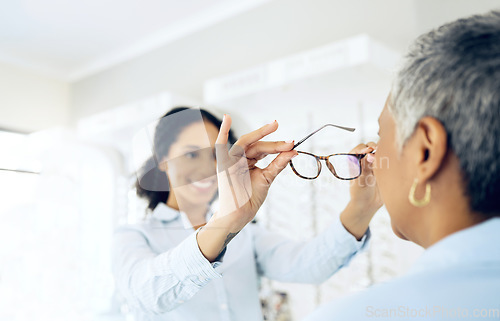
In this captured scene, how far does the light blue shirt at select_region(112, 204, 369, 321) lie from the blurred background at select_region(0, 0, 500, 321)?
0.26ft

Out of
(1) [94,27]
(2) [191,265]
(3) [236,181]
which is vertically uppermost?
(1) [94,27]

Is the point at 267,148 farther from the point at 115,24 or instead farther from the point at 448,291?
the point at 115,24

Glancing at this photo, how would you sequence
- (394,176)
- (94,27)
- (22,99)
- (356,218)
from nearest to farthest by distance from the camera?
(394,176) → (356,218) → (22,99) → (94,27)

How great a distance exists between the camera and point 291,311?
187cm

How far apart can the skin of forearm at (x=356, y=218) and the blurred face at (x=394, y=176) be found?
28 cm

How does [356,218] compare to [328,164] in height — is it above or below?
below

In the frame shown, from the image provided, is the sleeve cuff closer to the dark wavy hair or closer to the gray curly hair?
the dark wavy hair

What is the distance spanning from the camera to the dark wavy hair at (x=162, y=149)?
0.69 meters

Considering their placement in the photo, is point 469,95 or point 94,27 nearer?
point 469,95

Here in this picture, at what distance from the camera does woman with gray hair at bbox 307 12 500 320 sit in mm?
440

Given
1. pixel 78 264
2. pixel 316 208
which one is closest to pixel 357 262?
pixel 316 208

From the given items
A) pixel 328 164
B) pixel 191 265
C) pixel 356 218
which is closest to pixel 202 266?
pixel 191 265

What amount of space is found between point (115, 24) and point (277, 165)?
2331 millimetres

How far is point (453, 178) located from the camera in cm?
47
